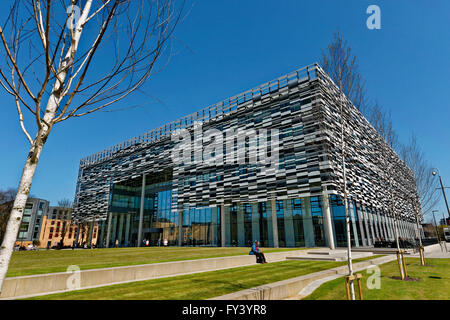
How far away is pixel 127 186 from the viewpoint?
5738 cm

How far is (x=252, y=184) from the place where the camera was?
118 ft

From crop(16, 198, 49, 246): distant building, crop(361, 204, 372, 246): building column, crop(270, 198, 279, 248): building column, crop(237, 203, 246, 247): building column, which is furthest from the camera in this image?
crop(16, 198, 49, 246): distant building

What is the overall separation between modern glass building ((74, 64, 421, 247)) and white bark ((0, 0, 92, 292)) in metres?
22.5

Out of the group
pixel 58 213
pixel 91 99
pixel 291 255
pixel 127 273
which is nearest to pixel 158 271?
pixel 127 273

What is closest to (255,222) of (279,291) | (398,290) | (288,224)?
(288,224)

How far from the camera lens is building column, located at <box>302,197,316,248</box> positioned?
32.7 metres

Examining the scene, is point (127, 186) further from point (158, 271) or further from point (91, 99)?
point (91, 99)

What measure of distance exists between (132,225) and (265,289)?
54561 millimetres

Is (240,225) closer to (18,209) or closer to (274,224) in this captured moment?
(274,224)

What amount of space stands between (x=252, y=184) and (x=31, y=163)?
3398cm

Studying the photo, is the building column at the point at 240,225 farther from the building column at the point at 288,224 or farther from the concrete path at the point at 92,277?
the concrete path at the point at 92,277

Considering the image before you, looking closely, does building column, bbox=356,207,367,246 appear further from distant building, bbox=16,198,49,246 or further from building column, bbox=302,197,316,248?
distant building, bbox=16,198,49,246

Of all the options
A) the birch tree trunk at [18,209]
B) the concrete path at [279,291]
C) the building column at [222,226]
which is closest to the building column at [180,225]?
the building column at [222,226]

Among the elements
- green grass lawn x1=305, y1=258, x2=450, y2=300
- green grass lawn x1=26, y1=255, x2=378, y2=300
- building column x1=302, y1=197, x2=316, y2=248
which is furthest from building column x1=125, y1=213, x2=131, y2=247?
green grass lawn x1=305, y1=258, x2=450, y2=300
